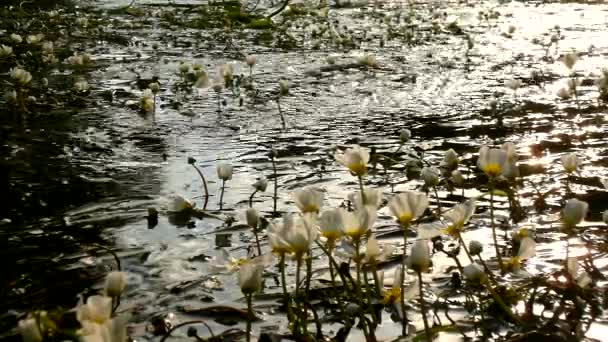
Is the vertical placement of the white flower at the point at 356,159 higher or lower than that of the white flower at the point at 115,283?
higher

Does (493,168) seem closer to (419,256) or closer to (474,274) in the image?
(474,274)

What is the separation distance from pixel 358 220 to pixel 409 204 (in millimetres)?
215

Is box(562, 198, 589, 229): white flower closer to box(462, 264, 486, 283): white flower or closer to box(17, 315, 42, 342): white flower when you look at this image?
box(462, 264, 486, 283): white flower

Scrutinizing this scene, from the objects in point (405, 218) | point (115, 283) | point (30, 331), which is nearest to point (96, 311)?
point (30, 331)

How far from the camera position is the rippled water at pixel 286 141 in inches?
104

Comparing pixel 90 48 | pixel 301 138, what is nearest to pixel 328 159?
pixel 301 138

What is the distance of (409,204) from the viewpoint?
2049mm

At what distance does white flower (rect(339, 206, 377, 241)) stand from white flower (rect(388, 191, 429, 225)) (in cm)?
16

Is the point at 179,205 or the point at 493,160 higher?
the point at 493,160

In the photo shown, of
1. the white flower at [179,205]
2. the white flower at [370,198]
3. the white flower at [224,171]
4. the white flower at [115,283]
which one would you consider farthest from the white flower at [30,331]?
the white flower at [224,171]

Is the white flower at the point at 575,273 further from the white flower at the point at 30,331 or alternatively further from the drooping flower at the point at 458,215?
the white flower at the point at 30,331

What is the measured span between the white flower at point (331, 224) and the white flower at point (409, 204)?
0.20 m

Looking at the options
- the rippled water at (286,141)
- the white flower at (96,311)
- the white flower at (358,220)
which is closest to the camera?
the white flower at (96,311)

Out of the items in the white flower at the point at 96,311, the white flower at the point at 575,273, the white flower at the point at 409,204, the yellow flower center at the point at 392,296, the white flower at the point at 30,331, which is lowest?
the yellow flower center at the point at 392,296
